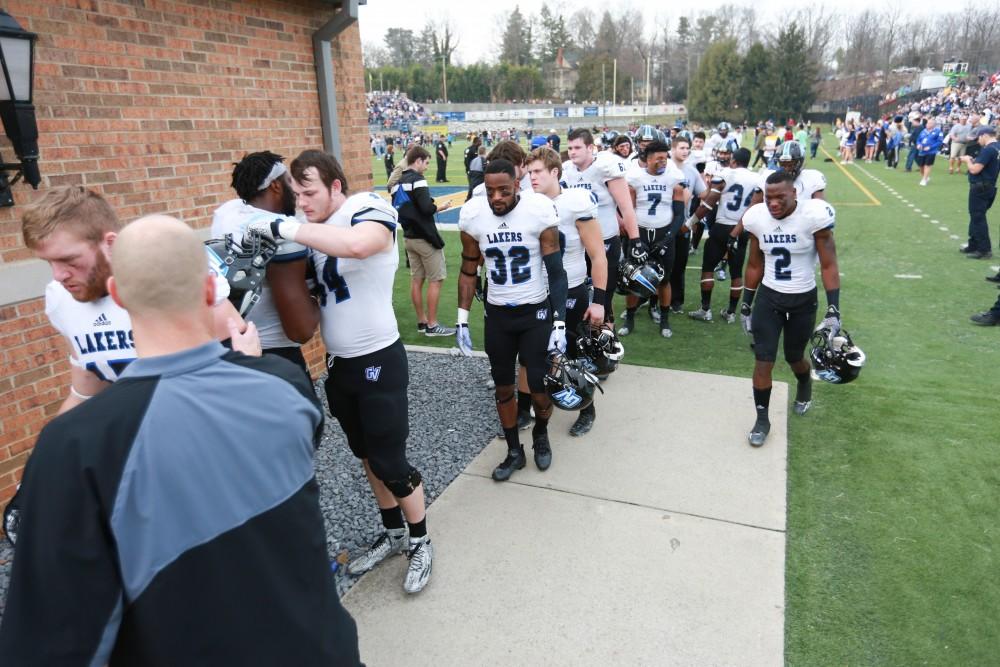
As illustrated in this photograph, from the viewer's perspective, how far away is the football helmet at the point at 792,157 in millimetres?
6219

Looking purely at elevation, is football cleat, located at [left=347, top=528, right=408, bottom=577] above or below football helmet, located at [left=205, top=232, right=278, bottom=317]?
below

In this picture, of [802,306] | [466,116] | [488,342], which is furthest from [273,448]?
[466,116]

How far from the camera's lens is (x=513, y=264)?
4.27 m

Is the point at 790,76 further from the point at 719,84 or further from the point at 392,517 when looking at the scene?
the point at 392,517

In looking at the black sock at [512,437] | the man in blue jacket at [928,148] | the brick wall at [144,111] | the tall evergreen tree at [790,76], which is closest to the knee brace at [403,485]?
the black sock at [512,437]

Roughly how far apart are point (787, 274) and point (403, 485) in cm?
326

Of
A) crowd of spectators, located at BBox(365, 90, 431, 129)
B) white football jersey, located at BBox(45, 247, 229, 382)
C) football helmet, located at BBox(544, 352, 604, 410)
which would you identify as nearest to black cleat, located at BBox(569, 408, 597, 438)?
football helmet, located at BBox(544, 352, 604, 410)

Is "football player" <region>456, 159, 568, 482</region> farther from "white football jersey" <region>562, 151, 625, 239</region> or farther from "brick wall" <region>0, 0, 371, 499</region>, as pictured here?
"brick wall" <region>0, 0, 371, 499</region>

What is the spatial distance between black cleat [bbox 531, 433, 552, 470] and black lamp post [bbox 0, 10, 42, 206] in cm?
352

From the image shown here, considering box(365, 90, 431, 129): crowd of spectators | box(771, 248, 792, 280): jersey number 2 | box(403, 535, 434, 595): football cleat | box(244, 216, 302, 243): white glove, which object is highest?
box(365, 90, 431, 129): crowd of spectators

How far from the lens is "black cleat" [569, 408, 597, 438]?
17.1 feet

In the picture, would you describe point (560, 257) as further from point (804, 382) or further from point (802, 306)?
point (804, 382)

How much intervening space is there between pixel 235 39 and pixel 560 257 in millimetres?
3282

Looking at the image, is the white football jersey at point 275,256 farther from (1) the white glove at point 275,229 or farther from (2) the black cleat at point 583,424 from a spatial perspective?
(2) the black cleat at point 583,424
